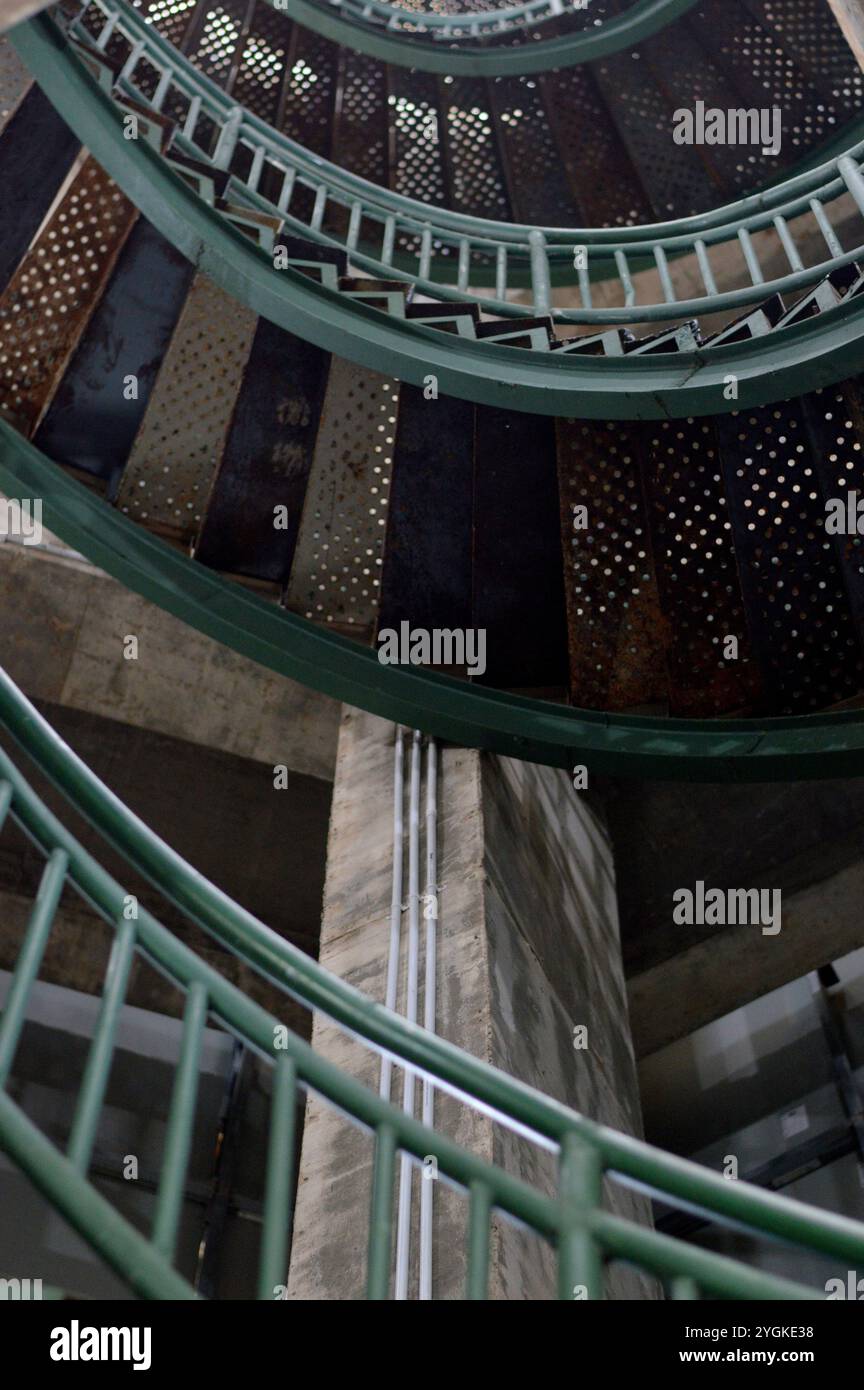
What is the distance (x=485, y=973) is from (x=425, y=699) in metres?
1.86

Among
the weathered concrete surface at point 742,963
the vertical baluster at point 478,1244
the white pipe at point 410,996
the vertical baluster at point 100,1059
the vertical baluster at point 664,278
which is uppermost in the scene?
the vertical baluster at point 664,278

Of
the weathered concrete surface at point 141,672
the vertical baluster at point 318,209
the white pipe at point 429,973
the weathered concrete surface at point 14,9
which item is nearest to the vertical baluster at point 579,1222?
the white pipe at point 429,973

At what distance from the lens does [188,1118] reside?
9.99 ft

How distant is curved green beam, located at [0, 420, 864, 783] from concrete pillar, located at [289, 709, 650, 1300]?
0.85 feet

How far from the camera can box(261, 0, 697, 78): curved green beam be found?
10.6 m

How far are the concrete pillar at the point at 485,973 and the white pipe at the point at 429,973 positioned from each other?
0.13 feet

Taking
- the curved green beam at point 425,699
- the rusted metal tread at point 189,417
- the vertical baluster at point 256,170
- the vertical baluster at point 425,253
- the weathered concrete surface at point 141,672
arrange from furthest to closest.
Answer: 1. the weathered concrete surface at point 141,672
2. the vertical baluster at point 425,253
3. the vertical baluster at point 256,170
4. the rusted metal tread at point 189,417
5. the curved green beam at point 425,699

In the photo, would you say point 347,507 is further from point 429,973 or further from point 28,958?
point 28,958

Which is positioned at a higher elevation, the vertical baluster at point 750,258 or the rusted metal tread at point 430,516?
the vertical baluster at point 750,258

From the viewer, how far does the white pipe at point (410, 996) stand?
16.2 feet

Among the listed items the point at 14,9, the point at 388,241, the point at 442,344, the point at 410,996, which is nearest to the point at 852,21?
the point at 388,241

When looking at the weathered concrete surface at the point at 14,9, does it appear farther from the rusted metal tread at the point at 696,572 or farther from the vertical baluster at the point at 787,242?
the vertical baluster at the point at 787,242

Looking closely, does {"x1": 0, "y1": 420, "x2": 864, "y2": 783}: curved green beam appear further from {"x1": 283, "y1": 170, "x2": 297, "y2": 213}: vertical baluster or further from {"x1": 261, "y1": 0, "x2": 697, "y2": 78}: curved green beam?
{"x1": 261, "y1": 0, "x2": 697, "y2": 78}: curved green beam
